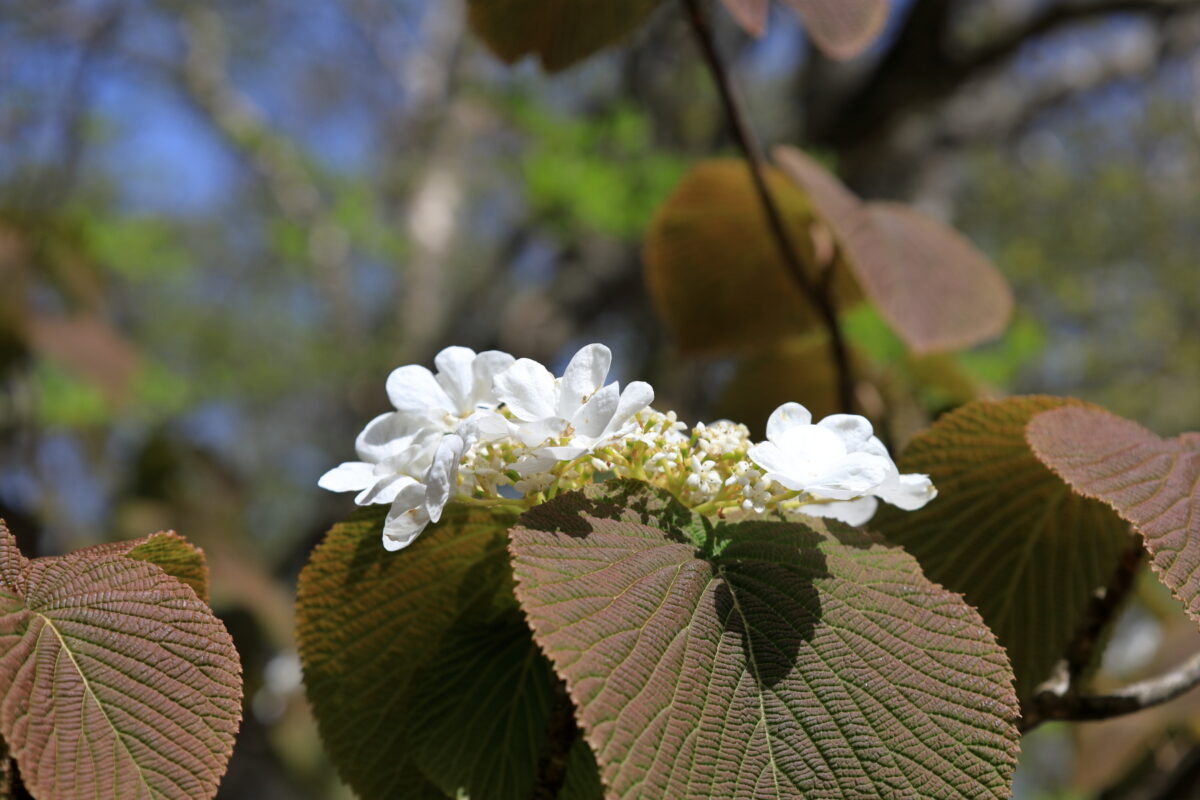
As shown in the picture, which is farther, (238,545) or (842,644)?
(238,545)

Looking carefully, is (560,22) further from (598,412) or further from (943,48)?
(943,48)

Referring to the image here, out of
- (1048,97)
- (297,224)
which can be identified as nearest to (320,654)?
(1048,97)

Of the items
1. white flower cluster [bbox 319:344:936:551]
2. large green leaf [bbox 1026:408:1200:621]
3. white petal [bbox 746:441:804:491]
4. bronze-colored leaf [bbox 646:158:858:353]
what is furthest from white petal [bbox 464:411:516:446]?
bronze-colored leaf [bbox 646:158:858:353]

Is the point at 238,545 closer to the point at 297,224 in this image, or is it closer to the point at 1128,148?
the point at 297,224

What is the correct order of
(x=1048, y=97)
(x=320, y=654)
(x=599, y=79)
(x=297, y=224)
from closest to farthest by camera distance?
(x=320, y=654)
(x=1048, y=97)
(x=599, y=79)
(x=297, y=224)

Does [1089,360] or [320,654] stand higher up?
[320,654]

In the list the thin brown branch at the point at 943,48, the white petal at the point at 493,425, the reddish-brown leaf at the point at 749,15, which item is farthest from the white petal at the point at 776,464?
the thin brown branch at the point at 943,48

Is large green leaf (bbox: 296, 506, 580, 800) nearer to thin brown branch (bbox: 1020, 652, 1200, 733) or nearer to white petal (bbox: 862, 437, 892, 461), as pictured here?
white petal (bbox: 862, 437, 892, 461)
